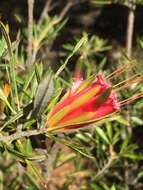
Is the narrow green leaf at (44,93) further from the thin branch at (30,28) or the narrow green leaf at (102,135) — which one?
the narrow green leaf at (102,135)

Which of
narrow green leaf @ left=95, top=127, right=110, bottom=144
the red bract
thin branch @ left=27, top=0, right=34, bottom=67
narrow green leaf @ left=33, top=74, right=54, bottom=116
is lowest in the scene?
narrow green leaf @ left=95, top=127, right=110, bottom=144

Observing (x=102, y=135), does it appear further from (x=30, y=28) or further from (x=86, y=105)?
(x=86, y=105)

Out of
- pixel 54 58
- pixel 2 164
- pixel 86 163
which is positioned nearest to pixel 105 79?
pixel 2 164

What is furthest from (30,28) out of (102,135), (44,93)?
(44,93)

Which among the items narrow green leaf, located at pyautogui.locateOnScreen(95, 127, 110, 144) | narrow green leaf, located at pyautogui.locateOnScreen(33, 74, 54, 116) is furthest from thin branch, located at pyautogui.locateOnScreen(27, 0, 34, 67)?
narrow green leaf, located at pyautogui.locateOnScreen(33, 74, 54, 116)

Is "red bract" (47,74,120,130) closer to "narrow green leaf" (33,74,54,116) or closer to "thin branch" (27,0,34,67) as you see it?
"narrow green leaf" (33,74,54,116)

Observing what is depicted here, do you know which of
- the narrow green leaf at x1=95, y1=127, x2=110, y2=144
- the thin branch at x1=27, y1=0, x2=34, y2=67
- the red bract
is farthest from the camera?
the narrow green leaf at x1=95, y1=127, x2=110, y2=144

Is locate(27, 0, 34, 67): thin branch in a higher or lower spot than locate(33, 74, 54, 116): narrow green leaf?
higher

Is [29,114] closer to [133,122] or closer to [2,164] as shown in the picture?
[133,122]
